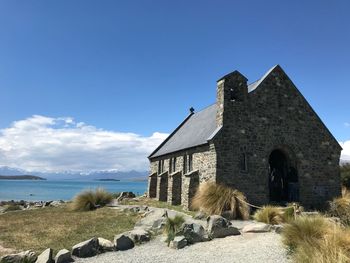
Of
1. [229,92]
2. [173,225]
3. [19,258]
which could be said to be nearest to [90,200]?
[229,92]

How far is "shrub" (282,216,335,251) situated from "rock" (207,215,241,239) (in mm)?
2817

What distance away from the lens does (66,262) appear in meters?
10.0

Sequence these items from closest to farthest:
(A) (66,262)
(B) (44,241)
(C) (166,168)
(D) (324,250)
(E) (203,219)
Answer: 1. (D) (324,250)
2. (A) (66,262)
3. (B) (44,241)
4. (E) (203,219)
5. (C) (166,168)

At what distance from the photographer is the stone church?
68.1 feet

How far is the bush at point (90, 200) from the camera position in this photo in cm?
2417

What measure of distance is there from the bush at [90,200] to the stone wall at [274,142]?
10.1 m

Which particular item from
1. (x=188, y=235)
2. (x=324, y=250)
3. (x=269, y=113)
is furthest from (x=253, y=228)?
(x=269, y=113)

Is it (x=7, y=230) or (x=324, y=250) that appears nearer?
(x=324, y=250)

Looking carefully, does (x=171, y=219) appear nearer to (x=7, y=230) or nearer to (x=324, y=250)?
(x=324, y=250)

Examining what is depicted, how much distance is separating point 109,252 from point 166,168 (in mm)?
19295

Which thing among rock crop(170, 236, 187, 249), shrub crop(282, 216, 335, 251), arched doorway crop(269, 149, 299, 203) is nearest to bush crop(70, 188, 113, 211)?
arched doorway crop(269, 149, 299, 203)

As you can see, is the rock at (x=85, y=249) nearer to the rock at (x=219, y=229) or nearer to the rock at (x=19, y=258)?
the rock at (x=19, y=258)

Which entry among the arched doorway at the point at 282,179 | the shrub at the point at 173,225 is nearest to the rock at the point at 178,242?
the shrub at the point at 173,225

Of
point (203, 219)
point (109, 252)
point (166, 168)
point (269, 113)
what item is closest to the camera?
point (109, 252)
